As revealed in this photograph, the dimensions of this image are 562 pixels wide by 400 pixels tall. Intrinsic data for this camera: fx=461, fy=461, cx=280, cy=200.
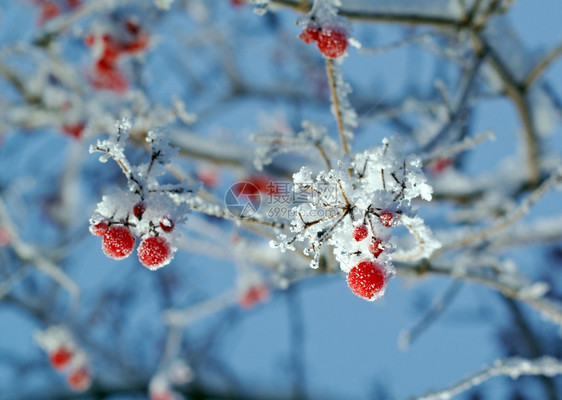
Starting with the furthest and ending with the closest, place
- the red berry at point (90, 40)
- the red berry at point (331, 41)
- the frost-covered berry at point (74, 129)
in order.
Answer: the frost-covered berry at point (74, 129)
the red berry at point (90, 40)
the red berry at point (331, 41)

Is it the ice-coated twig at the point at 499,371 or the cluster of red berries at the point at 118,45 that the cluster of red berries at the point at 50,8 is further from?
the ice-coated twig at the point at 499,371

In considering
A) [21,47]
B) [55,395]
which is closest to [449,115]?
[21,47]

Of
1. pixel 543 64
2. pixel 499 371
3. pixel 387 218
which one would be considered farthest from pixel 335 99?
pixel 543 64

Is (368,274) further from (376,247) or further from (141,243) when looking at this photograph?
(141,243)

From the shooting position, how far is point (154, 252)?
912 millimetres

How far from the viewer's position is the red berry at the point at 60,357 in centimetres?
278

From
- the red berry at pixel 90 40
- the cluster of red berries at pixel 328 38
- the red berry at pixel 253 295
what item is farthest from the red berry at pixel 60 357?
the cluster of red berries at pixel 328 38

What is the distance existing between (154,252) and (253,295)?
2.40 metres

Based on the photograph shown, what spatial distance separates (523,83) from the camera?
219 centimetres

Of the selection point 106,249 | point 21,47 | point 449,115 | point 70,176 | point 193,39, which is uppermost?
point 193,39

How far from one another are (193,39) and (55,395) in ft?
12.5

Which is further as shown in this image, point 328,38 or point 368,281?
point 328,38

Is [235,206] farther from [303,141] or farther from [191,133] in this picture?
[191,133]
